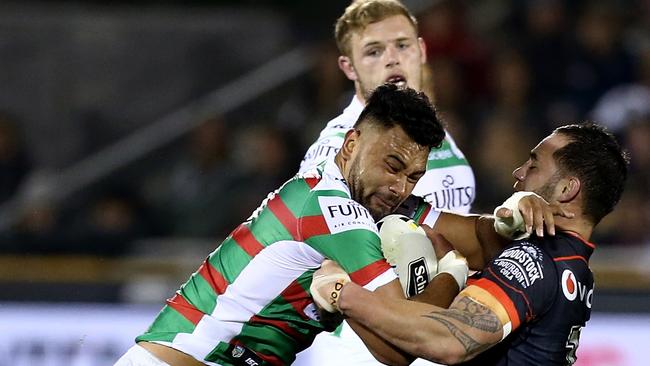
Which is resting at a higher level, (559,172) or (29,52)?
(29,52)

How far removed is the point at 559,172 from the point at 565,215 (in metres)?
0.16

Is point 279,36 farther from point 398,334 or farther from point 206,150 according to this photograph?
point 398,334

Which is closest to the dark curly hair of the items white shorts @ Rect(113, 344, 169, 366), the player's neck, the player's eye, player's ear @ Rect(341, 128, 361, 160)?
player's ear @ Rect(341, 128, 361, 160)

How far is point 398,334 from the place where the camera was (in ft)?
13.8

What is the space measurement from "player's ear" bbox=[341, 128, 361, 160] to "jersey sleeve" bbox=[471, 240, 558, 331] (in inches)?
25.1

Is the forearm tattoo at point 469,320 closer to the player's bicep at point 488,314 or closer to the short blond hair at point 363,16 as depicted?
the player's bicep at point 488,314

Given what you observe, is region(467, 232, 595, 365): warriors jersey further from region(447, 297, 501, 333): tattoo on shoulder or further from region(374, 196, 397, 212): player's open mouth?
region(374, 196, 397, 212): player's open mouth

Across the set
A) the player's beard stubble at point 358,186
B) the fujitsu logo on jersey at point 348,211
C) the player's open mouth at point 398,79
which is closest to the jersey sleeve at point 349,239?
the fujitsu logo on jersey at point 348,211

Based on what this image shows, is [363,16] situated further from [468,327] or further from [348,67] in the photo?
[468,327]

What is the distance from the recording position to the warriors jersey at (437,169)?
217 inches

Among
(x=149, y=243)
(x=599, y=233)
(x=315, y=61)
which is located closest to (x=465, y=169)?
(x=599, y=233)

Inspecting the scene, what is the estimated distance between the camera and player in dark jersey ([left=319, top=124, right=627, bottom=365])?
13.9 ft

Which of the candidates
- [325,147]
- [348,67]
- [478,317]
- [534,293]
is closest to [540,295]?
[534,293]

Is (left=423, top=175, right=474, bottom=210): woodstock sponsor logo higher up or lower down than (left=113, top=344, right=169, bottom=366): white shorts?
higher up
